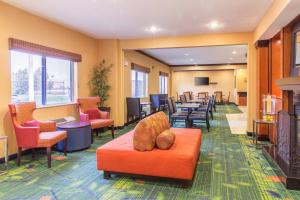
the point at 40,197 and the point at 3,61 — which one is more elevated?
the point at 3,61

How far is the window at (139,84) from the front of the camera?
8.88m

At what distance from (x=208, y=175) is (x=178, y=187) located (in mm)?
625

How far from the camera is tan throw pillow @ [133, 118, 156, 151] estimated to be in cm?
296

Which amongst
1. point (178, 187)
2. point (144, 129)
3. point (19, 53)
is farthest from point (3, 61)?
point (178, 187)

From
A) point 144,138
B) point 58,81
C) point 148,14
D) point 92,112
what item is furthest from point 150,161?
point 58,81

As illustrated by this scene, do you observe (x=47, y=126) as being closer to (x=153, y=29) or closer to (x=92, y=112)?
(x=92, y=112)

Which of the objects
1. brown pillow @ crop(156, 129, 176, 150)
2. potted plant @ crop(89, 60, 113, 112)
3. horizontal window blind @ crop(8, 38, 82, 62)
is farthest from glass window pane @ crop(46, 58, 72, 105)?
brown pillow @ crop(156, 129, 176, 150)

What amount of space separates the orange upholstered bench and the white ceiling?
7.85 feet

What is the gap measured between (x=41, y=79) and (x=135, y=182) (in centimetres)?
320

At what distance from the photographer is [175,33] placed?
236 inches

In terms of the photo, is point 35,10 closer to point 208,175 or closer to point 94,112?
point 94,112

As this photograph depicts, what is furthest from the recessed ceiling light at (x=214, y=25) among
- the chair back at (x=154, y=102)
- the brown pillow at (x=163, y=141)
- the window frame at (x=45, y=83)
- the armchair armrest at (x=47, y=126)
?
the chair back at (x=154, y=102)

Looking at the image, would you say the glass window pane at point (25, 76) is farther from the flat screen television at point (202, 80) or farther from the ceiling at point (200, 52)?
the flat screen television at point (202, 80)

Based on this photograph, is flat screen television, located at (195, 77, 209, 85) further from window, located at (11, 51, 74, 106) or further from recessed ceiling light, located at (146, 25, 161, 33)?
window, located at (11, 51, 74, 106)
